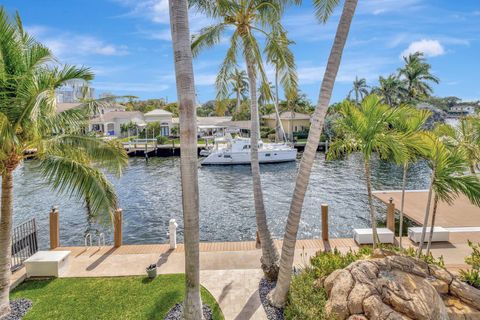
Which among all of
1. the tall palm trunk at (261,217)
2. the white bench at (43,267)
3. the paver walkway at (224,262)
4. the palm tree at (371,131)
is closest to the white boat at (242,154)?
the paver walkway at (224,262)

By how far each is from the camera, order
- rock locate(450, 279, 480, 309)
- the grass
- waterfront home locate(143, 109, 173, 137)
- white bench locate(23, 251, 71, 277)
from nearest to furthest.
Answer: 1. rock locate(450, 279, 480, 309)
2. the grass
3. white bench locate(23, 251, 71, 277)
4. waterfront home locate(143, 109, 173, 137)

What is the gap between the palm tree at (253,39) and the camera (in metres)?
7.96

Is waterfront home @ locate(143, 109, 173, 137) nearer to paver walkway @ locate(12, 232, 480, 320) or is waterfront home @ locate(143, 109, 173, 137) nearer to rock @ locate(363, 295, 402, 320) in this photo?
paver walkway @ locate(12, 232, 480, 320)

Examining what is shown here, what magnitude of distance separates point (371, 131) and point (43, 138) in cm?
Result: 744

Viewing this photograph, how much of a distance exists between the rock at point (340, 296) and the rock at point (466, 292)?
2313 millimetres

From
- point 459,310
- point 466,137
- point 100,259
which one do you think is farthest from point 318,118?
point 100,259

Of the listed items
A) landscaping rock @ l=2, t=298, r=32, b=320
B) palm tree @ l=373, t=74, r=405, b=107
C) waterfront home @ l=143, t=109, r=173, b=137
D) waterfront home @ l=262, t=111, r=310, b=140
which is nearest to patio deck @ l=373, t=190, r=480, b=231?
landscaping rock @ l=2, t=298, r=32, b=320

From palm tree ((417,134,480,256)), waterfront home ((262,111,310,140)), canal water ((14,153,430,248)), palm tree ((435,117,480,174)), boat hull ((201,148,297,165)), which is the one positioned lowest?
canal water ((14,153,430,248))

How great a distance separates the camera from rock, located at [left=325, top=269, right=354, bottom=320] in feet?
19.4

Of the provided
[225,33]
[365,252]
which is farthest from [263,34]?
[365,252]

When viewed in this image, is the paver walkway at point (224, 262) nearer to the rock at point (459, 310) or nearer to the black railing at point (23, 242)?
the black railing at point (23, 242)

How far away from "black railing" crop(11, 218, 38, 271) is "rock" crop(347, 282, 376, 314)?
939 cm

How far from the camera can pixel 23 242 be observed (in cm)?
1014

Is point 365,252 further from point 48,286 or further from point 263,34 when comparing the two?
point 48,286
